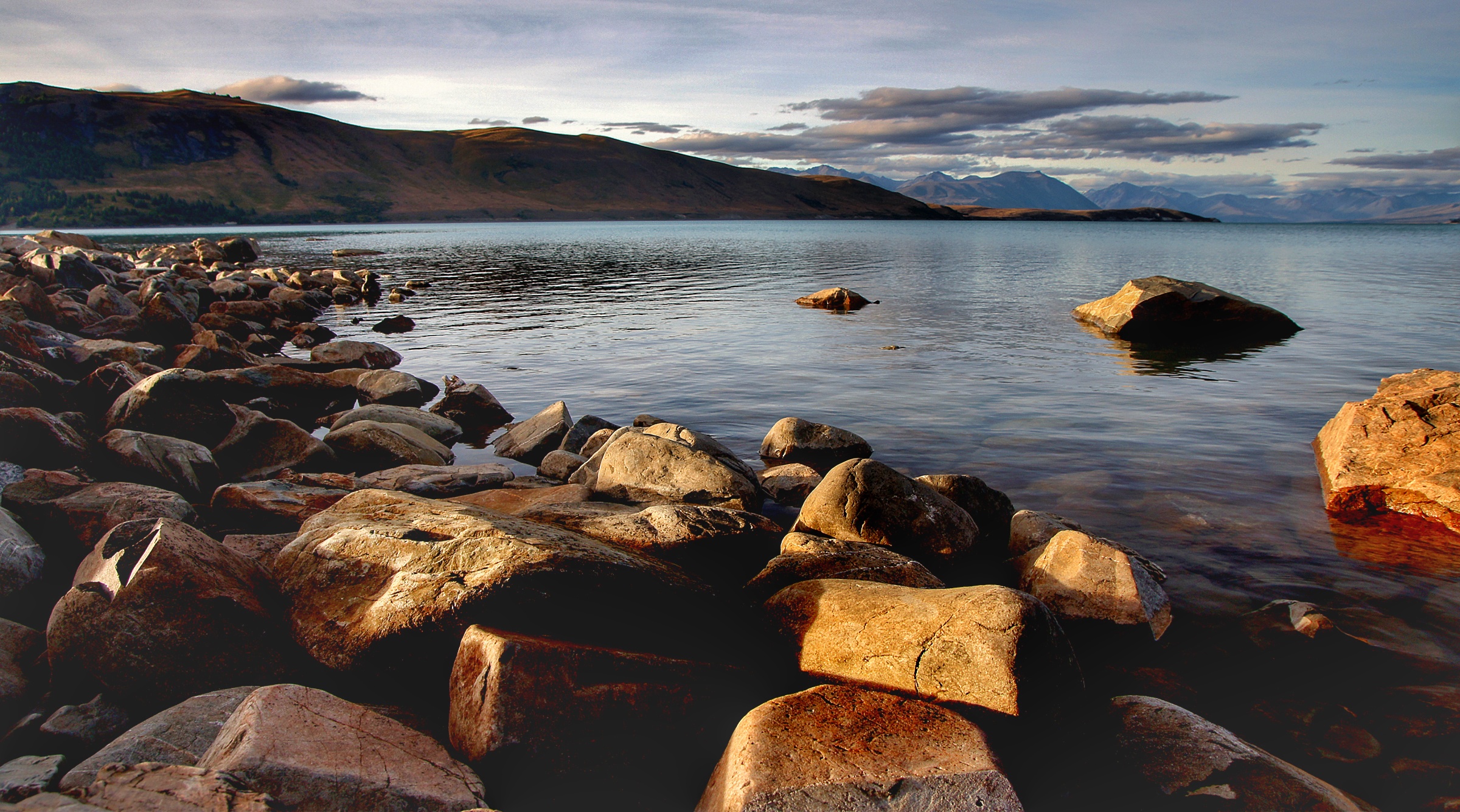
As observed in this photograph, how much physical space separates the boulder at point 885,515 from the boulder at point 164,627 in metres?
4.72

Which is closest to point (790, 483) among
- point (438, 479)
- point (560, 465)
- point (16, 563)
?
point (560, 465)

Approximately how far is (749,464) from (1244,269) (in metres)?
52.5

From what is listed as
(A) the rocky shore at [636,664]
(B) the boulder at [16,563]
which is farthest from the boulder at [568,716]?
(B) the boulder at [16,563]

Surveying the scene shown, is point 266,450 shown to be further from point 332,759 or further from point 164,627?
point 332,759

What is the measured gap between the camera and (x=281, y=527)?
7367mm

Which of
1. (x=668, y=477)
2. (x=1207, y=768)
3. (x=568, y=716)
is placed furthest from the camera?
(x=668, y=477)

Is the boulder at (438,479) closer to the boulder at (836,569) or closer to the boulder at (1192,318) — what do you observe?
the boulder at (836,569)

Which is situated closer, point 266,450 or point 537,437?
point 266,450

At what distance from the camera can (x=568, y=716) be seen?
429 cm

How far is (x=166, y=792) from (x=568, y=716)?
1.84 m

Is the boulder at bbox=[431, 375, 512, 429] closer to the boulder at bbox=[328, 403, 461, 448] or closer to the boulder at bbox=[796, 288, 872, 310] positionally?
the boulder at bbox=[328, 403, 461, 448]

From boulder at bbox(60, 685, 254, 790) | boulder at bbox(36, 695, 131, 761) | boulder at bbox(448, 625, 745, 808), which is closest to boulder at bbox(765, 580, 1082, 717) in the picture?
boulder at bbox(448, 625, 745, 808)

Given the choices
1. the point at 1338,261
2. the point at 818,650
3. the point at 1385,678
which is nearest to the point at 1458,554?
the point at 1385,678

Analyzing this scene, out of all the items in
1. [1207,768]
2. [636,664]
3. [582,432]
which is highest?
[636,664]
